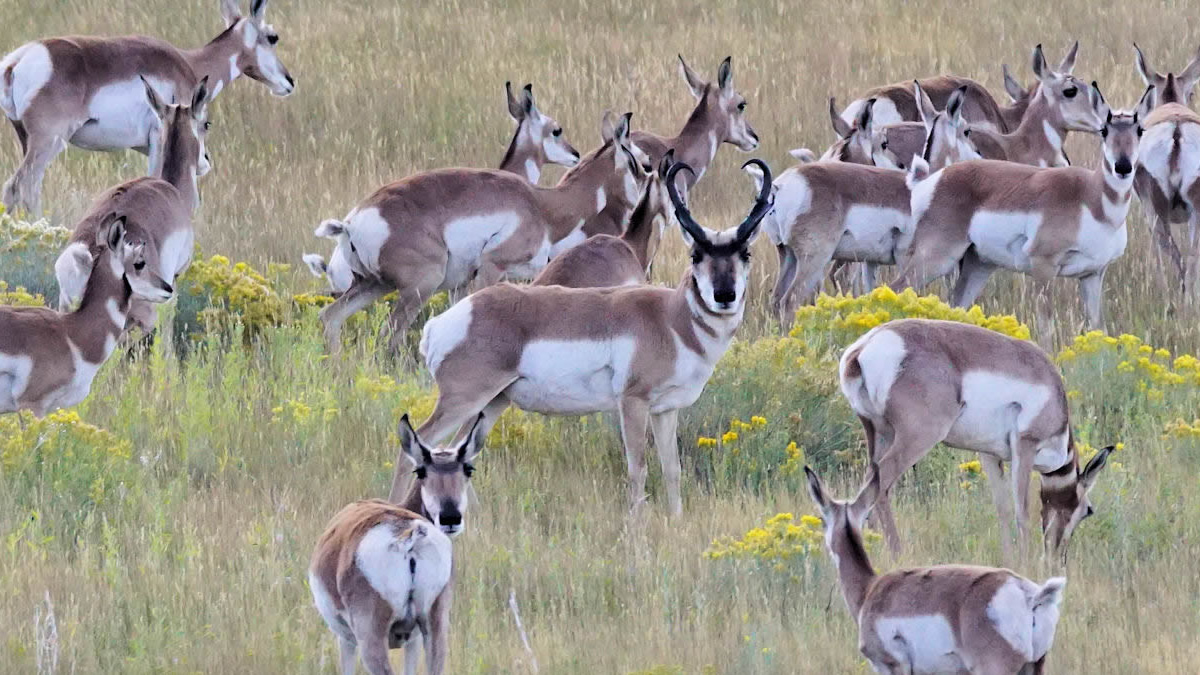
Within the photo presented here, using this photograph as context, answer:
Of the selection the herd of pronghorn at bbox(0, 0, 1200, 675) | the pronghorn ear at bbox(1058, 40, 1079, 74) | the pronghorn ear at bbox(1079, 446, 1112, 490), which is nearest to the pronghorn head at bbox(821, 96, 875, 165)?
the herd of pronghorn at bbox(0, 0, 1200, 675)

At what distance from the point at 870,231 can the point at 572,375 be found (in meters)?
3.37

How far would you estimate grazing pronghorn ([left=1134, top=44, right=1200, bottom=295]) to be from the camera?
10844 mm

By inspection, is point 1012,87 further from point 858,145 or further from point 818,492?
point 818,492

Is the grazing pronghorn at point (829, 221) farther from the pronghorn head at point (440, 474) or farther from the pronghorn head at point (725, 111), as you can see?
the pronghorn head at point (440, 474)

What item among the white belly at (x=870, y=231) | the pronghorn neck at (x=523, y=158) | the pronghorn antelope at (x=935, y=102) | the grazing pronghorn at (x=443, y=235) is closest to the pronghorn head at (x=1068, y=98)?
the pronghorn antelope at (x=935, y=102)

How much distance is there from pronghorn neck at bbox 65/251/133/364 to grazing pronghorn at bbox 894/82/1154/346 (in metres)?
4.21

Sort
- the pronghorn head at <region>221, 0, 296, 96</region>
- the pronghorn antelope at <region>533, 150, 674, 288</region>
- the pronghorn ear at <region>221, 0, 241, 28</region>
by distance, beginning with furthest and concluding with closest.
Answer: the pronghorn ear at <region>221, 0, 241, 28</region> < the pronghorn head at <region>221, 0, 296, 96</region> < the pronghorn antelope at <region>533, 150, 674, 288</region>

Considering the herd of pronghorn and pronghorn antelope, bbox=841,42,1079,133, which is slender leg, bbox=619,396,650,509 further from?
pronghorn antelope, bbox=841,42,1079,133

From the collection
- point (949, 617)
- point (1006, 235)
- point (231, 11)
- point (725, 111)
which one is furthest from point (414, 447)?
point (231, 11)

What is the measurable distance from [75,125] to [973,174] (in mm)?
5398

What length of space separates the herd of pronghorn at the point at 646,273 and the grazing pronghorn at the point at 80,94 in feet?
0.06

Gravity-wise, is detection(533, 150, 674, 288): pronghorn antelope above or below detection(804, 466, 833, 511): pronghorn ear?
above

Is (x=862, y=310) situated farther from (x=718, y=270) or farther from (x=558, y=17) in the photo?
(x=558, y=17)

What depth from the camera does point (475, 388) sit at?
730 centimetres
